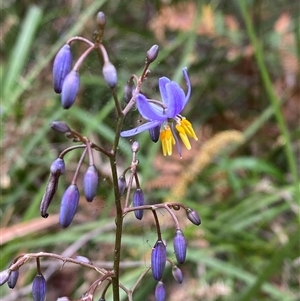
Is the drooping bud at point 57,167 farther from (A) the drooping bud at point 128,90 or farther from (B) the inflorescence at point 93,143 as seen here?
(A) the drooping bud at point 128,90

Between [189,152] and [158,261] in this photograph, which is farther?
[189,152]

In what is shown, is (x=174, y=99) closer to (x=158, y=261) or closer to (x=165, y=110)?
(x=165, y=110)

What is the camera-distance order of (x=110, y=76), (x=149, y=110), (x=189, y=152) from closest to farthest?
1. (x=110, y=76)
2. (x=149, y=110)
3. (x=189, y=152)

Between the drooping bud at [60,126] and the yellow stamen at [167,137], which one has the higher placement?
the drooping bud at [60,126]

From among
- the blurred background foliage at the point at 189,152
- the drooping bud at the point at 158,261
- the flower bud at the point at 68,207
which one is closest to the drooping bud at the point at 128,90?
the flower bud at the point at 68,207

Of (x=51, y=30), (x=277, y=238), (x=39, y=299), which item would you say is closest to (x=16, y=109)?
(x=51, y=30)

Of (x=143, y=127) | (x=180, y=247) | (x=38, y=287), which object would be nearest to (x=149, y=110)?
(x=143, y=127)
